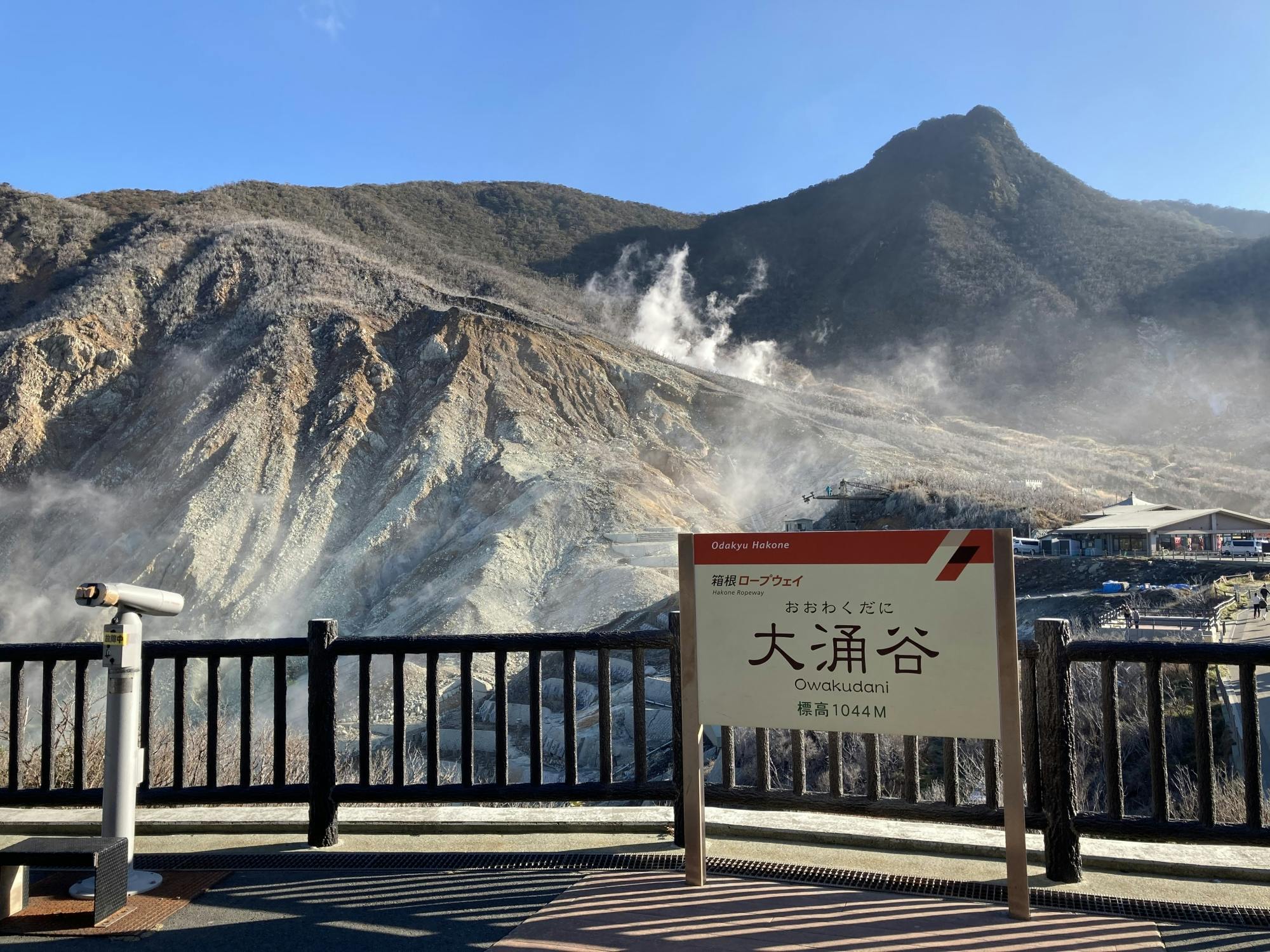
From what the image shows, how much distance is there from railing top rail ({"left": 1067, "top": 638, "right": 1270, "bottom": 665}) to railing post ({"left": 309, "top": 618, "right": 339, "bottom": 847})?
11.1ft

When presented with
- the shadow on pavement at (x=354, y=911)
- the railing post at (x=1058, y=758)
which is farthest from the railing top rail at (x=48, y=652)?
the railing post at (x=1058, y=758)

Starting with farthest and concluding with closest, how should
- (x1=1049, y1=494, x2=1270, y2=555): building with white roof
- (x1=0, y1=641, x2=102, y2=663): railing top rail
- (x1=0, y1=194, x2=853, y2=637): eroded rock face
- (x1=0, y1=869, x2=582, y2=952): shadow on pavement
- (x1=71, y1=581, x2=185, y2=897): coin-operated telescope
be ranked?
(x1=1049, y1=494, x2=1270, y2=555): building with white roof, (x1=0, y1=194, x2=853, y2=637): eroded rock face, (x1=0, y1=641, x2=102, y2=663): railing top rail, (x1=71, y1=581, x2=185, y2=897): coin-operated telescope, (x1=0, y1=869, x2=582, y2=952): shadow on pavement

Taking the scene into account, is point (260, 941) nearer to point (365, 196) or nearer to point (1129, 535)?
point (1129, 535)

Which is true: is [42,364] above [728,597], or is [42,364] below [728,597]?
above

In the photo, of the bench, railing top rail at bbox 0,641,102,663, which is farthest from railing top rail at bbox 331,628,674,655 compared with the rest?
railing top rail at bbox 0,641,102,663

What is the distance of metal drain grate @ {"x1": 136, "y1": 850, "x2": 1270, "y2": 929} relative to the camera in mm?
3580

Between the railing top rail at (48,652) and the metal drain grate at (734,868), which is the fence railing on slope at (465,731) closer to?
the metal drain grate at (734,868)

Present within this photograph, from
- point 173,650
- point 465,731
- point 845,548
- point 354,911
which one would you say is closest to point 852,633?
point 845,548

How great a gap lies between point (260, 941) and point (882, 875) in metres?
2.51

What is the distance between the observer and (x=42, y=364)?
132 feet

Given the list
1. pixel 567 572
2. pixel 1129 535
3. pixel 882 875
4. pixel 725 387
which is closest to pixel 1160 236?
pixel 725 387

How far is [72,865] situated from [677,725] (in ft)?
8.30

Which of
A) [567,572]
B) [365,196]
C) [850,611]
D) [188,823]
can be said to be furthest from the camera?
[365,196]

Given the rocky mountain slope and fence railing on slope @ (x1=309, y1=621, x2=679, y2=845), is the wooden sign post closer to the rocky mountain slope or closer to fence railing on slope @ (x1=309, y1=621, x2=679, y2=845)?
fence railing on slope @ (x1=309, y1=621, x2=679, y2=845)
